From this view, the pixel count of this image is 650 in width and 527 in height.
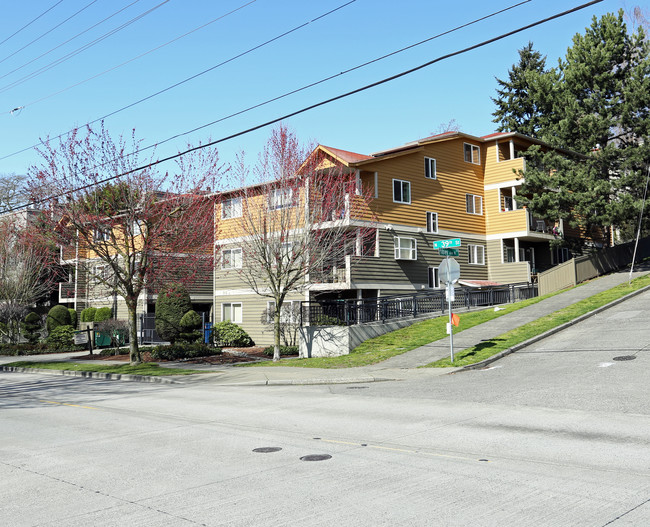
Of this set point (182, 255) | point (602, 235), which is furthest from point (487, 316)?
point (602, 235)

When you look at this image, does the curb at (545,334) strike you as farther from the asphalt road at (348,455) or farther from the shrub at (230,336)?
the shrub at (230,336)

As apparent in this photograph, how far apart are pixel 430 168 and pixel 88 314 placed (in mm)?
27008

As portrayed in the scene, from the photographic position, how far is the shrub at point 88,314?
4444 cm

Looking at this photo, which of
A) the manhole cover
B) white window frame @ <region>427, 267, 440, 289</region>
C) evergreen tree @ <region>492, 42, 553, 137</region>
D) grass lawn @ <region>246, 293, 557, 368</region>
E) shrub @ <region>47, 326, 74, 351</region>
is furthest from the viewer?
evergreen tree @ <region>492, 42, 553, 137</region>

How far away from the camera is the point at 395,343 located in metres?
→ 24.2

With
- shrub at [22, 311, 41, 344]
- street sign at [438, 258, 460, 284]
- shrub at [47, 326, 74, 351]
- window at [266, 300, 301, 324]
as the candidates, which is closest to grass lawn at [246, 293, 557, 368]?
street sign at [438, 258, 460, 284]

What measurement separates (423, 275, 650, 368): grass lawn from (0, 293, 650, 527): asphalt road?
3336 millimetres

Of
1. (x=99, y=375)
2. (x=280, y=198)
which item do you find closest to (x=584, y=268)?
(x=280, y=198)

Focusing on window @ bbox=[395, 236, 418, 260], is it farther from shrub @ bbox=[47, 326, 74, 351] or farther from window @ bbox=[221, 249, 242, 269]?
shrub @ bbox=[47, 326, 74, 351]

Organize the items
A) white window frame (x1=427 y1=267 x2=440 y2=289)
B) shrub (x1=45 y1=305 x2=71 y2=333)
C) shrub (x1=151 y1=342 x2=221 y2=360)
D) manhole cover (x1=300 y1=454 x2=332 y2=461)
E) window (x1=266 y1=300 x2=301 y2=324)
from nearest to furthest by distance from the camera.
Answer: manhole cover (x1=300 y1=454 x2=332 y2=461) < shrub (x1=151 y1=342 x2=221 y2=360) < window (x1=266 y1=300 x2=301 y2=324) < white window frame (x1=427 y1=267 x2=440 y2=289) < shrub (x1=45 y1=305 x2=71 y2=333)

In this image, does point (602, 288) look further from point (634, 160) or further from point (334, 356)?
point (334, 356)

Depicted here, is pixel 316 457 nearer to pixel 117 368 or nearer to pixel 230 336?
pixel 117 368

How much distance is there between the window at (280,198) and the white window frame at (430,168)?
13.4 m

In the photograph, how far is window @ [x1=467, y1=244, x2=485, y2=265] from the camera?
38684mm
